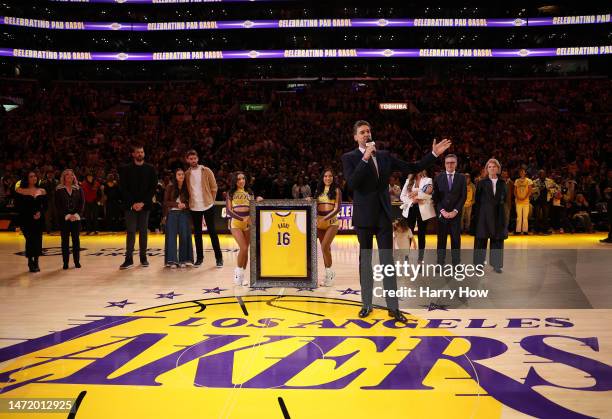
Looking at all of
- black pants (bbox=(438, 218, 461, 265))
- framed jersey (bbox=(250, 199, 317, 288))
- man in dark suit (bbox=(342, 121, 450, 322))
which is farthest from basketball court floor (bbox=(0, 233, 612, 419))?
black pants (bbox=(438, 218, 461, 265))

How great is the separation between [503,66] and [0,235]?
34591 mm

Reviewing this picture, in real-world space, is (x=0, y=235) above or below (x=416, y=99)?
below

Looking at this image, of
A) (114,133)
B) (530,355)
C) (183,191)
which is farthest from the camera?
(114,133)

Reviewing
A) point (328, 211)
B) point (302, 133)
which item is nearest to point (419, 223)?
point (328, 211)

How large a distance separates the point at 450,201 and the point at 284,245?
8.05 ft

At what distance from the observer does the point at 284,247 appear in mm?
7477

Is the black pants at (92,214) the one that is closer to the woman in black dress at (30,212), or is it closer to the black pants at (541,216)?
the woman in black dress at (30,212)

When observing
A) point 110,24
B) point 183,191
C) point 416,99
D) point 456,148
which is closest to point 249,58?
point 110,24

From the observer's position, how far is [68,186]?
917 centimetres

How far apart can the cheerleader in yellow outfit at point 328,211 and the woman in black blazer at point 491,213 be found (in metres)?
2.46

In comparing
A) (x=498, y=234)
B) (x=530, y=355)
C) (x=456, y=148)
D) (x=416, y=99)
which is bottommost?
(x=530, y=355)

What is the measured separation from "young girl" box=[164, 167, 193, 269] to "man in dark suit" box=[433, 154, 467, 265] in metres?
4.23

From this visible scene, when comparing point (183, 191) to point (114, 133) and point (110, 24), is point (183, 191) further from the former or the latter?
point (110, 24)

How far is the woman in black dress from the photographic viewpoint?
8852mm
